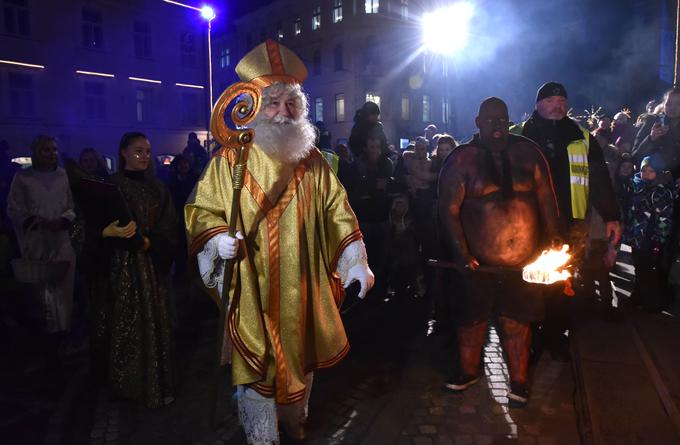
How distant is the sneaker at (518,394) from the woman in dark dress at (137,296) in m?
2.47

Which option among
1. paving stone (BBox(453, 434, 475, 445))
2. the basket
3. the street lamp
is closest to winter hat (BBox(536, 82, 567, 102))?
paving stone (BBox(453, 434, 475, 445))

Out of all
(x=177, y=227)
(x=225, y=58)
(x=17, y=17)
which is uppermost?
(x=225, y=58)

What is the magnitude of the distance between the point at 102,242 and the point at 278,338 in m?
1.64

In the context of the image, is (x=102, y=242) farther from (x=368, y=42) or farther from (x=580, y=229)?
(x=368, y=42)

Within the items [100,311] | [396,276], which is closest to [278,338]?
[100,311]

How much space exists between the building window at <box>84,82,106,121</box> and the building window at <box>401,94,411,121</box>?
17.0 metres

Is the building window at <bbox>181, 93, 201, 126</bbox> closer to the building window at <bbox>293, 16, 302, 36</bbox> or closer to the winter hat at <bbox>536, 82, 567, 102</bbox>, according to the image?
the building window at <bbox>293, 16, 302, 36</bbox>

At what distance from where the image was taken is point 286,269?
3057 millimetres

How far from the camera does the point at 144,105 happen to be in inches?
1030

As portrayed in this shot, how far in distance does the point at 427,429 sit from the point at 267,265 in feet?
5.11

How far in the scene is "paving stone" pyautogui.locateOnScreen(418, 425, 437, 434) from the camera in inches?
137

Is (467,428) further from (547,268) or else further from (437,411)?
(547,268)

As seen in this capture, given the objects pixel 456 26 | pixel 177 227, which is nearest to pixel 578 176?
pixel 177 227

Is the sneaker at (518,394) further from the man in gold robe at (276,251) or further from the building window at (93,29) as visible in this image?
the building window at (93,29)
